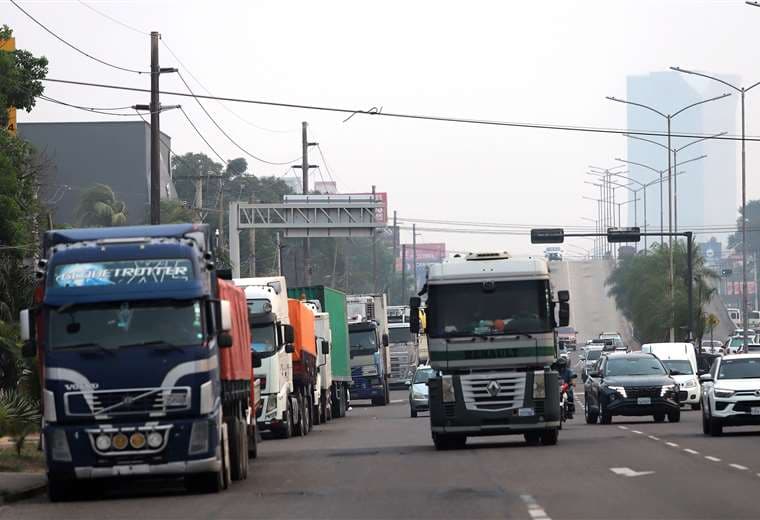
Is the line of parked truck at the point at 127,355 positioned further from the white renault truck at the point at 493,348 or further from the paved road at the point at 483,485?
the white renault truck at the point at 493,348

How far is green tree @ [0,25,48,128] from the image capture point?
148ft

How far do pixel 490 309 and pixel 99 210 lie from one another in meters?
55.0

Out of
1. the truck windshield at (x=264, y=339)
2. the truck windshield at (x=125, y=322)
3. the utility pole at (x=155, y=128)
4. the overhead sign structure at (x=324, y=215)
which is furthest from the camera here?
the overhead sign structure at (x=324, y=215)

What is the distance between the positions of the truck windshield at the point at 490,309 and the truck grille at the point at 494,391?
81 cm

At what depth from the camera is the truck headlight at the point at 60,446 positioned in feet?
64.8

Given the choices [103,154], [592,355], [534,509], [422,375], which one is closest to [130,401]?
[534,509]

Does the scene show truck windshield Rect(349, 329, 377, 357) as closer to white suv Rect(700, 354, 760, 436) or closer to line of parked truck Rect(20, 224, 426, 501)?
white suv Rect(700, 354, 760, 436)

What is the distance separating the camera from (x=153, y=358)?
1969 centimetres

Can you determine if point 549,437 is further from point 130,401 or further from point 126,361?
point 126,361

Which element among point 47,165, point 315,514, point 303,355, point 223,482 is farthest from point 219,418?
point 47,165

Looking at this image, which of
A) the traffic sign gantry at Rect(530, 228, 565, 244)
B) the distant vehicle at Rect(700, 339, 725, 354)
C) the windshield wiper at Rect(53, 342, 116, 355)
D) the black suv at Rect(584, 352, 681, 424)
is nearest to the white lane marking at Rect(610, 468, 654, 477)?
the windshield wiper at Rect(53, 342, 116, 355)

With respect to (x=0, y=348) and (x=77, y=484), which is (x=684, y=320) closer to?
(x=0, y=348)

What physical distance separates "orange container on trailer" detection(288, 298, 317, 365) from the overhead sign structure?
30031 mm

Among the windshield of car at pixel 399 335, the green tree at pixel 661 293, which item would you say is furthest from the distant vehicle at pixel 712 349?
the windshield of car at pixel 399 335
